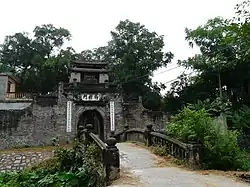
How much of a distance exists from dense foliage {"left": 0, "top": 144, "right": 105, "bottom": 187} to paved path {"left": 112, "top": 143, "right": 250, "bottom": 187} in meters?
0.82

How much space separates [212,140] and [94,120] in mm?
19363

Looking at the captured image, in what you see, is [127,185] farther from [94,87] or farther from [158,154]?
[94,87]

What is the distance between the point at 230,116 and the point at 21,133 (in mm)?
15181

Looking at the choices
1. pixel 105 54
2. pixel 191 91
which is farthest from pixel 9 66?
pixel 191 91

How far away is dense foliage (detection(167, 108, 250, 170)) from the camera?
8.84 metres

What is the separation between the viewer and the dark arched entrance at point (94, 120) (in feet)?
81.4

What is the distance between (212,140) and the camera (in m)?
9.05

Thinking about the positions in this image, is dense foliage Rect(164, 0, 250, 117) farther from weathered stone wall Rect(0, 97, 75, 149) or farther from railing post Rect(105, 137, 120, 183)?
railing post Rect(105, 137, 120, 183)

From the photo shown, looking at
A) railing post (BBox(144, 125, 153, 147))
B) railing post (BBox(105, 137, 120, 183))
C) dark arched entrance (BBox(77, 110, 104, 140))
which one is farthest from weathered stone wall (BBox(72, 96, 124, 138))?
railing post (BBox(105, 137, 120, 183))

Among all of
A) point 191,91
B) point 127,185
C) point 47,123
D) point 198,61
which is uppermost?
point 198,61

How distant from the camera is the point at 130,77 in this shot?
A: 1177 inches

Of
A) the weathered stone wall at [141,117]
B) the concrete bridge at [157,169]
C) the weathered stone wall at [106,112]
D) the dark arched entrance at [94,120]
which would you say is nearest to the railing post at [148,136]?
the concrete bridge at [157,169]

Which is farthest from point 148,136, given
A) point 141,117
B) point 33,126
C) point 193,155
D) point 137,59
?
point 137,59

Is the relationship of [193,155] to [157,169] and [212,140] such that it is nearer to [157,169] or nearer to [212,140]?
[212,140]
